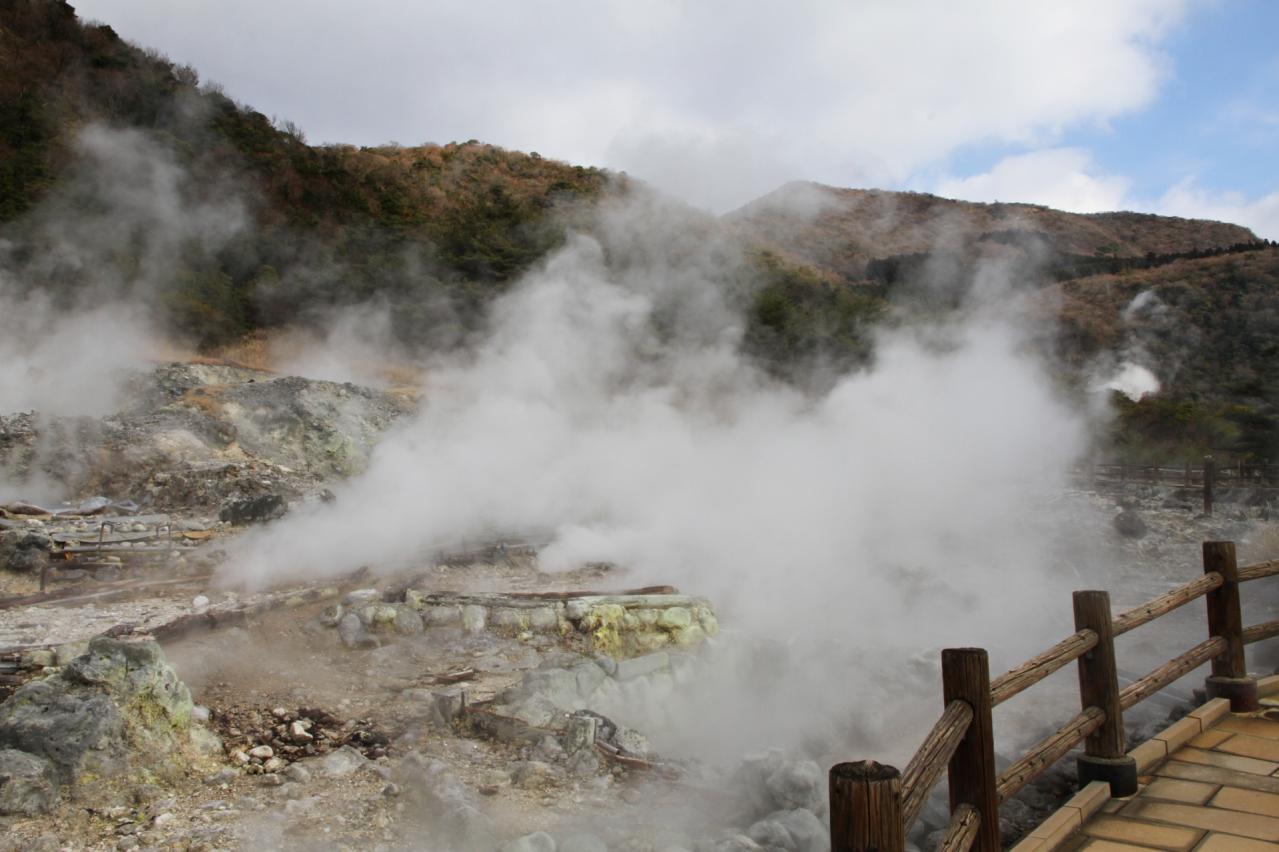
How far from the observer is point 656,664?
6137 mm

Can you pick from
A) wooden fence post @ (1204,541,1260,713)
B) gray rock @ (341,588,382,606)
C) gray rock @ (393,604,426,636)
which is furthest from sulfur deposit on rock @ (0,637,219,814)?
wooden fence post @ (1204,541,1260,713)

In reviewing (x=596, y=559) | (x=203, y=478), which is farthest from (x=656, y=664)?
(x=203, y=478)

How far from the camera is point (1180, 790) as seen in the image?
10.6 ft

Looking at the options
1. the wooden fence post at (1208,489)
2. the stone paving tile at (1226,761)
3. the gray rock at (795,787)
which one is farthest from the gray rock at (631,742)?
the wooden fence post at (1208,489)

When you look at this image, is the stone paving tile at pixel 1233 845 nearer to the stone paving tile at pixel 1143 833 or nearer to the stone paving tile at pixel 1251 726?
the stone paving tile at pixel 1143 833

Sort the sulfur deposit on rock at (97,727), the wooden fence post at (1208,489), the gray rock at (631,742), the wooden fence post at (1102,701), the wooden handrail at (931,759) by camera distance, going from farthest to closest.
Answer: the wooden fence post at (1208,489)
the gray rock at (631,742)
the sulfur deposit on rock at (97,727)
the wooden fence post at (1102,701)
the wooden handrail at (931,759)

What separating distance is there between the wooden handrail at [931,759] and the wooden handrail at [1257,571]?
2685 mm

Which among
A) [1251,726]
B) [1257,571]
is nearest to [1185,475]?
[1257,571]

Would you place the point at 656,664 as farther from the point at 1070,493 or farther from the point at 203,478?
the point at 1070,493

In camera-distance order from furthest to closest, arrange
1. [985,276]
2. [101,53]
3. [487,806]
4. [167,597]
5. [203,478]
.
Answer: [985,276] < [101,53] < [203,478] < [167,597] < [487,806]

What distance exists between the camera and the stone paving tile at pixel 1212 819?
283 centimetres

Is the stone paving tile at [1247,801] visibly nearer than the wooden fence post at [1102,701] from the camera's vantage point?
Yes

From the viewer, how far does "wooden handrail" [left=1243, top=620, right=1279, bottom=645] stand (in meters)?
4.40

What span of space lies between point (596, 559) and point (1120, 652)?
5.16 metres
